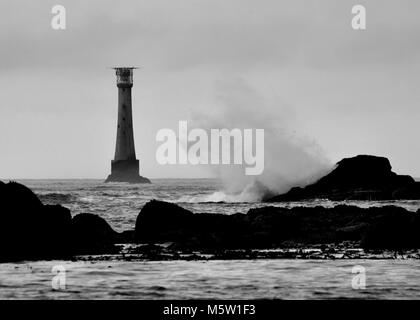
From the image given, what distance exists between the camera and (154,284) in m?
19.9

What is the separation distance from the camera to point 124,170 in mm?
117812

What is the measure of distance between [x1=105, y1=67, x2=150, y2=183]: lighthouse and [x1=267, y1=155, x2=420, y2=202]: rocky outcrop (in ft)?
182

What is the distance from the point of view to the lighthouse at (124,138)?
11419 cm

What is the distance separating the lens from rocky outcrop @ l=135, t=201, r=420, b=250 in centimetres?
2711

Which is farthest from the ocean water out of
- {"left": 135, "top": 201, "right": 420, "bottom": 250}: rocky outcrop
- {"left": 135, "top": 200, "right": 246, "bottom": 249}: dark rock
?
{"left": 135, "top": 200, "right": 246, "bottom": 249}: dark rock

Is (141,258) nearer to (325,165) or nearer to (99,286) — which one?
(99,286)

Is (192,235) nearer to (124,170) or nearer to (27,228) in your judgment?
(27,228)

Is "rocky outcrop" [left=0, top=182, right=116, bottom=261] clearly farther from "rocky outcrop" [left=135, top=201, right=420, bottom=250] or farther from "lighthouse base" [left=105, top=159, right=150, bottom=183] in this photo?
"lighthouse base" [left=105, top=159, right=150, bottom=183]

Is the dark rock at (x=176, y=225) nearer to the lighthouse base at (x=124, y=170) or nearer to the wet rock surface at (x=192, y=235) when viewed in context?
the wet rock surface at (x=192, y=235)

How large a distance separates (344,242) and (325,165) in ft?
121
